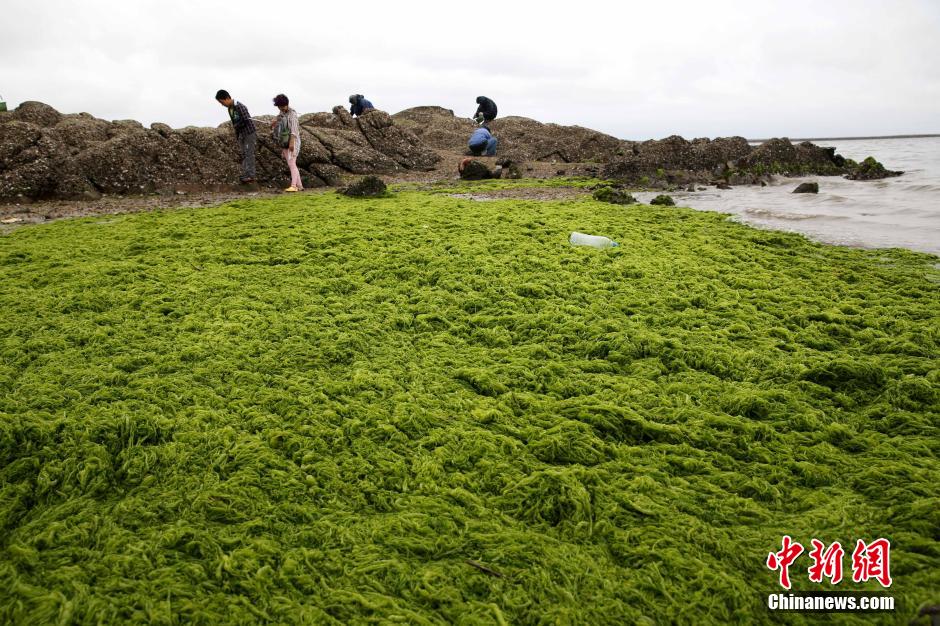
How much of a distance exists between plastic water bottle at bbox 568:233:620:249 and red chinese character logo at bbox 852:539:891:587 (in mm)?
3903

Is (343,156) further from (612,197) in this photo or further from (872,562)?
(872,562)

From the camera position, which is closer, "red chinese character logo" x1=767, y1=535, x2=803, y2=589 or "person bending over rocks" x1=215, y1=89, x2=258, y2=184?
"red chinese character logo" x1=767, y1=535, x2=803, y2=589

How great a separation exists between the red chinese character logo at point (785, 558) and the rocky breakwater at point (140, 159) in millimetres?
11521

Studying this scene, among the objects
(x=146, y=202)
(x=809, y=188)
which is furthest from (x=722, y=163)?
(x=146, y=202)

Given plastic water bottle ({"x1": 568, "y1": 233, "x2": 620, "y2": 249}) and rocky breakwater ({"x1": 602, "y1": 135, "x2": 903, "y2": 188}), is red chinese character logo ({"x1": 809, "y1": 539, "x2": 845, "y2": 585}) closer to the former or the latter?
plastic water bottle ({"x1": 568, "y1": 233, "x2": 620, "y2": 249})

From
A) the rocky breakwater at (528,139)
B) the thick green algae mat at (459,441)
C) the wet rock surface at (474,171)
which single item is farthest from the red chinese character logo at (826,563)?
the rocky breakwater at (528,139)

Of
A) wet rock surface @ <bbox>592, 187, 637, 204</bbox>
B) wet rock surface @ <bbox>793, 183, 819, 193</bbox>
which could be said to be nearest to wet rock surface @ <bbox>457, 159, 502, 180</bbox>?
wet rock surface @ <bbox>592, 187, 637, 204</bbox>

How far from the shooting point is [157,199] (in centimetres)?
948

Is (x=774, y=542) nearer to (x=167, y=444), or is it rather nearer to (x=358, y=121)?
(x=167, y=444)

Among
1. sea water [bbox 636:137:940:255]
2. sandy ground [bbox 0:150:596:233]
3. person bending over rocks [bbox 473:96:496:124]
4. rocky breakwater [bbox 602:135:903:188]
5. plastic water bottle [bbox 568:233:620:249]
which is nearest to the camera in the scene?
plastic water bottle [bbox 568:233:620:249]

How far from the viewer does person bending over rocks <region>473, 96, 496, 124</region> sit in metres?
17.4

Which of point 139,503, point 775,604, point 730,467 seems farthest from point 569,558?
point 139,503

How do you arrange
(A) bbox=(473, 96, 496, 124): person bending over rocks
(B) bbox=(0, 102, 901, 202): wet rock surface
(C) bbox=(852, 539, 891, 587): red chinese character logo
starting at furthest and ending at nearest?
(A) bbox=(473, 96, 496, 124): person bending over rocks
(B) bbox=(0, 102, 901, 202): wet rock surface
(C) bbox=(852, 539, 891, 587): red chinese character logo

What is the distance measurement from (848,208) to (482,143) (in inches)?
431
